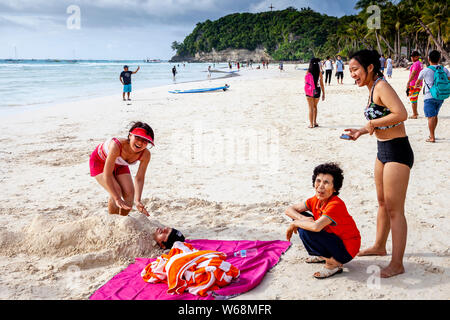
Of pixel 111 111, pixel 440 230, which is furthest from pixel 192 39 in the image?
pixel 440 230

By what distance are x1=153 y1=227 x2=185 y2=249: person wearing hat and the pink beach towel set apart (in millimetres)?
239

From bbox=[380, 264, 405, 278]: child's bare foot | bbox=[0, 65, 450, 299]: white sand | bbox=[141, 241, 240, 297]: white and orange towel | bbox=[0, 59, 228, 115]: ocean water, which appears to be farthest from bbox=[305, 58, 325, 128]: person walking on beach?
bbox=[0, 59, 228, 115]: ocean water

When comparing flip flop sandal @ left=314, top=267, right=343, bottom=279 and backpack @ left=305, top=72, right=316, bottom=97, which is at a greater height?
backpack @ left=305, top=72, right=316, bottom=97

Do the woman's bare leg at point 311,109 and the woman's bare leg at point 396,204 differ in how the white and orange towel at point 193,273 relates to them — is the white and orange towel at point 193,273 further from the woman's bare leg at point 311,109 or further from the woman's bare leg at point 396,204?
the woman's bare leg at point 311,109

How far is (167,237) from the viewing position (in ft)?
13.3

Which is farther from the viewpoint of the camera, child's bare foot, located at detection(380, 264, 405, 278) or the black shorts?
child's bare foot, located at detection(380, 264, 405, 278)

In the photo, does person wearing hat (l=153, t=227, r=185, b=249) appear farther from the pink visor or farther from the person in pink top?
the person in pink top

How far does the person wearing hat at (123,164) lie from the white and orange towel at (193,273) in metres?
1.00

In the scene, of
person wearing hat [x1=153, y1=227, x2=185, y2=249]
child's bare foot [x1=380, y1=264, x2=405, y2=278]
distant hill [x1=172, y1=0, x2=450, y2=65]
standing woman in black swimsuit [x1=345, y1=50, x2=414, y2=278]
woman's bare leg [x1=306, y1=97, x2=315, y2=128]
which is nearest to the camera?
standing woman in black swimsuit [x1=345, y1=50, x2=414, y2=278]

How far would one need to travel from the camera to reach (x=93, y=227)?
422cm

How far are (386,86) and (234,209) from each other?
275cm

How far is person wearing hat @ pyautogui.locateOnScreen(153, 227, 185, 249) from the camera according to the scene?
405 centimetres

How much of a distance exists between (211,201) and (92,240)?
6.37 feet

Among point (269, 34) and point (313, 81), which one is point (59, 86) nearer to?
point (313, 81)
